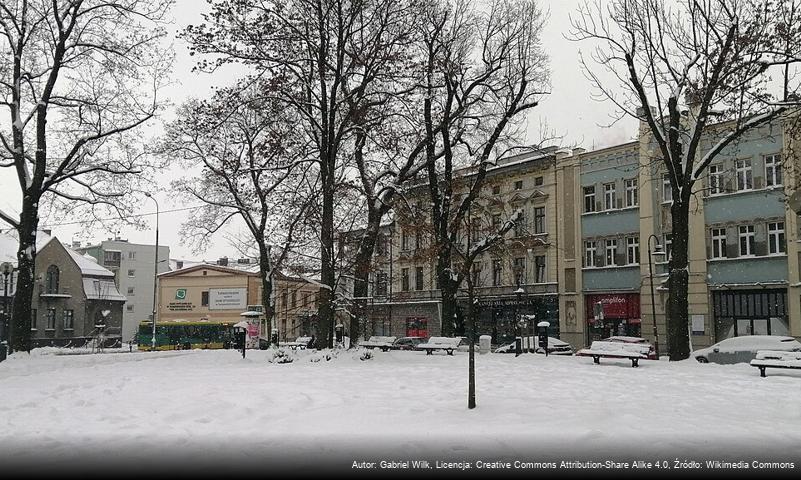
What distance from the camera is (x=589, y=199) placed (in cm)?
4462

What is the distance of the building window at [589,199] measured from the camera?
44.3 metres

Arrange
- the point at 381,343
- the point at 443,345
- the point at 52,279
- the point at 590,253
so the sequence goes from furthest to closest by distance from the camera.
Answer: the point at 52,279
the point at 590,253
the point at 381,343
the point at 443,345

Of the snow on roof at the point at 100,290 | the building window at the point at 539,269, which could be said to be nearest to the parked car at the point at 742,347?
the building window at the point at 539,269

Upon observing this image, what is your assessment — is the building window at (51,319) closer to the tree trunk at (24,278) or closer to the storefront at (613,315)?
the tree trunk at (24,278)

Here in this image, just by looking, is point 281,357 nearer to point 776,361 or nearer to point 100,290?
point 776,361

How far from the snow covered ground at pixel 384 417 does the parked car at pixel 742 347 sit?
27.7 ft

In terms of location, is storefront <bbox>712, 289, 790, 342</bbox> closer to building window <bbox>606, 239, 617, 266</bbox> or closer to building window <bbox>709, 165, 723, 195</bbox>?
building window <bbox>709, 165, 723, 195</bbox>

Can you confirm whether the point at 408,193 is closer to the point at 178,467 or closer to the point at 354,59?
the point at 354,59

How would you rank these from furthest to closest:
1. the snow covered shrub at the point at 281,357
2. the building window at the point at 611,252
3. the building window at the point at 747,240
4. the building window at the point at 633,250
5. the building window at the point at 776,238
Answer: the building window at the point at 611,252
the building window at the point at 633,250
the building window at the point at 747,240
the building window at the point at 776,238
the snow covered shrub at the point at 281,357

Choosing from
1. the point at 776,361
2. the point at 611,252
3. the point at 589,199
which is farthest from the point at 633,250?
the point at 776,361

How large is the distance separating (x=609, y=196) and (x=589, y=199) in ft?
5.07

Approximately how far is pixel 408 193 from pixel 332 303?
22.8 ft

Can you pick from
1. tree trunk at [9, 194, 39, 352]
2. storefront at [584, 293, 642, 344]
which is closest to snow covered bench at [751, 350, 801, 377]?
tree trunk at [9, 194, 39, 352]

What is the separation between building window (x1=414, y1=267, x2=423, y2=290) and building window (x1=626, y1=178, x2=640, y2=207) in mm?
18825
